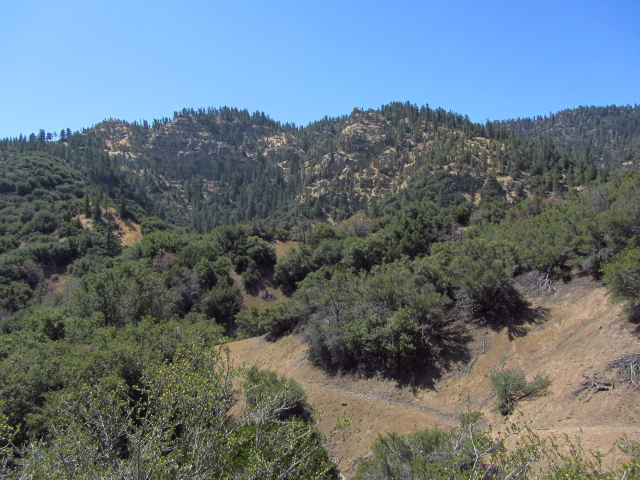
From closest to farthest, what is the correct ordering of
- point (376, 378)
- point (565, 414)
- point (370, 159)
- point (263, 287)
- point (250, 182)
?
1. point (565, 414)
2. point (376, 378)
3. point (263, 287)
4. point (370, 159)
5. point (250, 182)

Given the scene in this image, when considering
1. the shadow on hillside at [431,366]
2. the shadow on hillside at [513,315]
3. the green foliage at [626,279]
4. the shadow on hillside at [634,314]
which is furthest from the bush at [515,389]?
the green foliage at [626,279]

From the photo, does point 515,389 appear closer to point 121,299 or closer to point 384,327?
point 384,327

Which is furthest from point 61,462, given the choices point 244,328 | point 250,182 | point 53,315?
point 250,182

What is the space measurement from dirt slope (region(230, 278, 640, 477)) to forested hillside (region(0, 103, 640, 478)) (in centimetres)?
104

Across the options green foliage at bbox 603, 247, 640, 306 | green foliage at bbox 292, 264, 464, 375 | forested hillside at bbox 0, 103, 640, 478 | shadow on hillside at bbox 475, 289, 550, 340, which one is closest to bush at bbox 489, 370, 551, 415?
forested hillside at bbox 0, 103, 640, 478

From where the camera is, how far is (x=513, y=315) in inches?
795

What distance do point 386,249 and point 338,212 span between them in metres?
53.6

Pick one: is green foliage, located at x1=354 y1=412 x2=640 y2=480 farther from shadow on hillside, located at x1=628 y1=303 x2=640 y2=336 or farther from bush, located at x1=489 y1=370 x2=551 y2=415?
shadow on hillside, located at x1=628 y1=303 x2=640 y2=336

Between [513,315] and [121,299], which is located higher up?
[121,299]

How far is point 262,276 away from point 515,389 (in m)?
43.1

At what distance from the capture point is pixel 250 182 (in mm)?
147000

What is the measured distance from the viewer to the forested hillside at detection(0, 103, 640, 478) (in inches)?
353

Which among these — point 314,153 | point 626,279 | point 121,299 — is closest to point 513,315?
point 626,279

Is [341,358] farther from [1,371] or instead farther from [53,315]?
[53,315]
